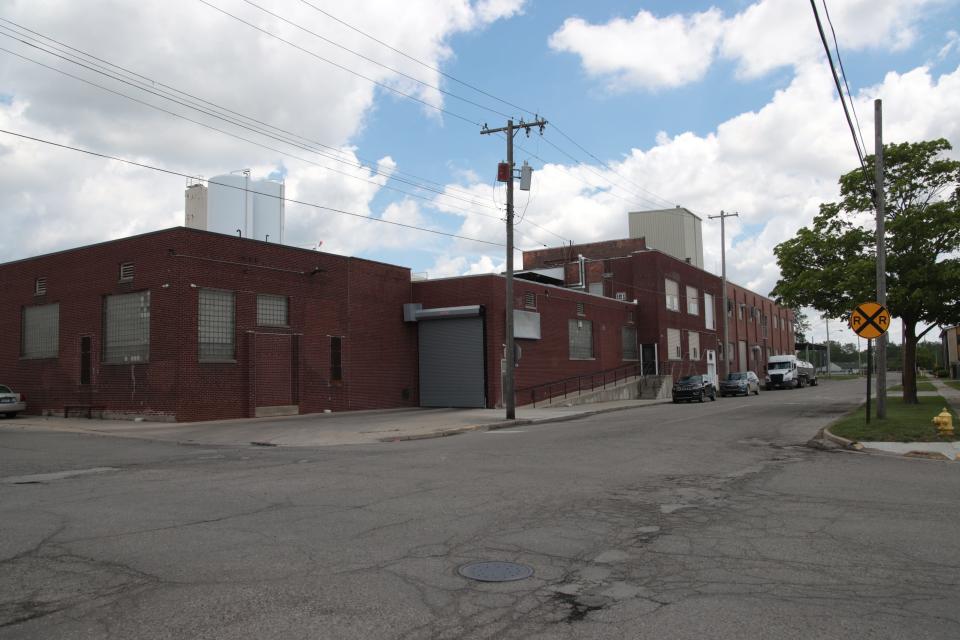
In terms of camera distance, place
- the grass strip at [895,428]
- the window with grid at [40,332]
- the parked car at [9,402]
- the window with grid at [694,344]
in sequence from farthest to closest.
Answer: the window with grid at [694,344], the window with grid at [40,332], the parked car at [9,402], the grass strip at [895,428]

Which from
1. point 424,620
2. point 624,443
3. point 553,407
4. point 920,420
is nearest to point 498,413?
point 553,407

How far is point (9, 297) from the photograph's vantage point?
3100 cm

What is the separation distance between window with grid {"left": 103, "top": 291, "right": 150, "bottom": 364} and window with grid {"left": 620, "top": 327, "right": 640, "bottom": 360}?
2986 cm

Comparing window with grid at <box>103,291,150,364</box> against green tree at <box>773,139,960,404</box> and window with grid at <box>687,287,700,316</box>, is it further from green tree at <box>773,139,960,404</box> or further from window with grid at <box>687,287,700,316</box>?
window with grid at <box>687,287,700,316</box>

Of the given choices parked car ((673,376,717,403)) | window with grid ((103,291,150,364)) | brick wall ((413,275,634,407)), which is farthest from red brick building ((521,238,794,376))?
window with grid ((103,291,150,364))

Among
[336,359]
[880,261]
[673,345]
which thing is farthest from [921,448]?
[673,345]

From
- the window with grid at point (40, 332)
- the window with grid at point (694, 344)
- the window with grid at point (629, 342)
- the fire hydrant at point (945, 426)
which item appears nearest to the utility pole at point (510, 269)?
the fire hydrant at point (945, 426)

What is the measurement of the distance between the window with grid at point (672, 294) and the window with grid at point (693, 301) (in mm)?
2539

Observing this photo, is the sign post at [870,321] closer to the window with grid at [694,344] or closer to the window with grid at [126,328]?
the window with grid at [126,328]

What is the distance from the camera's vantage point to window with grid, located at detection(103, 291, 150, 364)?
25.3 metres

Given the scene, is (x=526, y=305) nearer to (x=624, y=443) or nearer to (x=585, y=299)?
(x=585, y=299)

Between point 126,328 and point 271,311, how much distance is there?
502 cm

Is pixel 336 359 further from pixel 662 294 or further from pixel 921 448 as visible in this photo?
pixel 662 294

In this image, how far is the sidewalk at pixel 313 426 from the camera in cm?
1959
